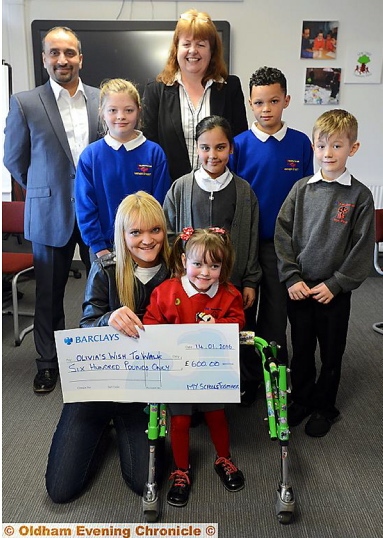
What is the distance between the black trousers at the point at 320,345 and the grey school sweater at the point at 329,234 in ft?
0.38

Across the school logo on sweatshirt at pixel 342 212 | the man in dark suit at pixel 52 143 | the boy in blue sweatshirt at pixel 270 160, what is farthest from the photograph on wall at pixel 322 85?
the school logo on sweatshirt at pixel 342 212

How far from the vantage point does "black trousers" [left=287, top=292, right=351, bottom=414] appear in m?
2.06

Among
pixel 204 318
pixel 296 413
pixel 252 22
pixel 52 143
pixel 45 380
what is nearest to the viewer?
pixel 204 318

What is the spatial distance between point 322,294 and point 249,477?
0.78 m

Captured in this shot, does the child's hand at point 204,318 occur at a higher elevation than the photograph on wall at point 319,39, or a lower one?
lower

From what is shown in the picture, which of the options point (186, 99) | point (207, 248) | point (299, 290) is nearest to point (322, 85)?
point (186, 99)

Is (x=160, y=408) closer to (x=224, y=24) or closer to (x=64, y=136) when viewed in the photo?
(x=64, y=136)

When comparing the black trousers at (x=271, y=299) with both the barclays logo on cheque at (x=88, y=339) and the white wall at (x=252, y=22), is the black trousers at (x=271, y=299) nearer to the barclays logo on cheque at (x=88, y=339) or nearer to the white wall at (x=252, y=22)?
the barclays logo on cheque at (x=88, y=339)

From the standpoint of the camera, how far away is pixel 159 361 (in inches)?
65.0

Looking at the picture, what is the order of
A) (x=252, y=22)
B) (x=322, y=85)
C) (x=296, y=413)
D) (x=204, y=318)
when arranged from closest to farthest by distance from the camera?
(x=204, y=318) < (x=296, y=413) < (x=252, y=22) < (x=322, y=85)

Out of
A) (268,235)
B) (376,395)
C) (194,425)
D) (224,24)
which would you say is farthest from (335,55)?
(194,425)

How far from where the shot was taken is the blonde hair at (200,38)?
6.83 ft

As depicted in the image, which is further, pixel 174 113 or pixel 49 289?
pixel 49 289

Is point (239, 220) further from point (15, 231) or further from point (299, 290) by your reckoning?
point (15, 231)
